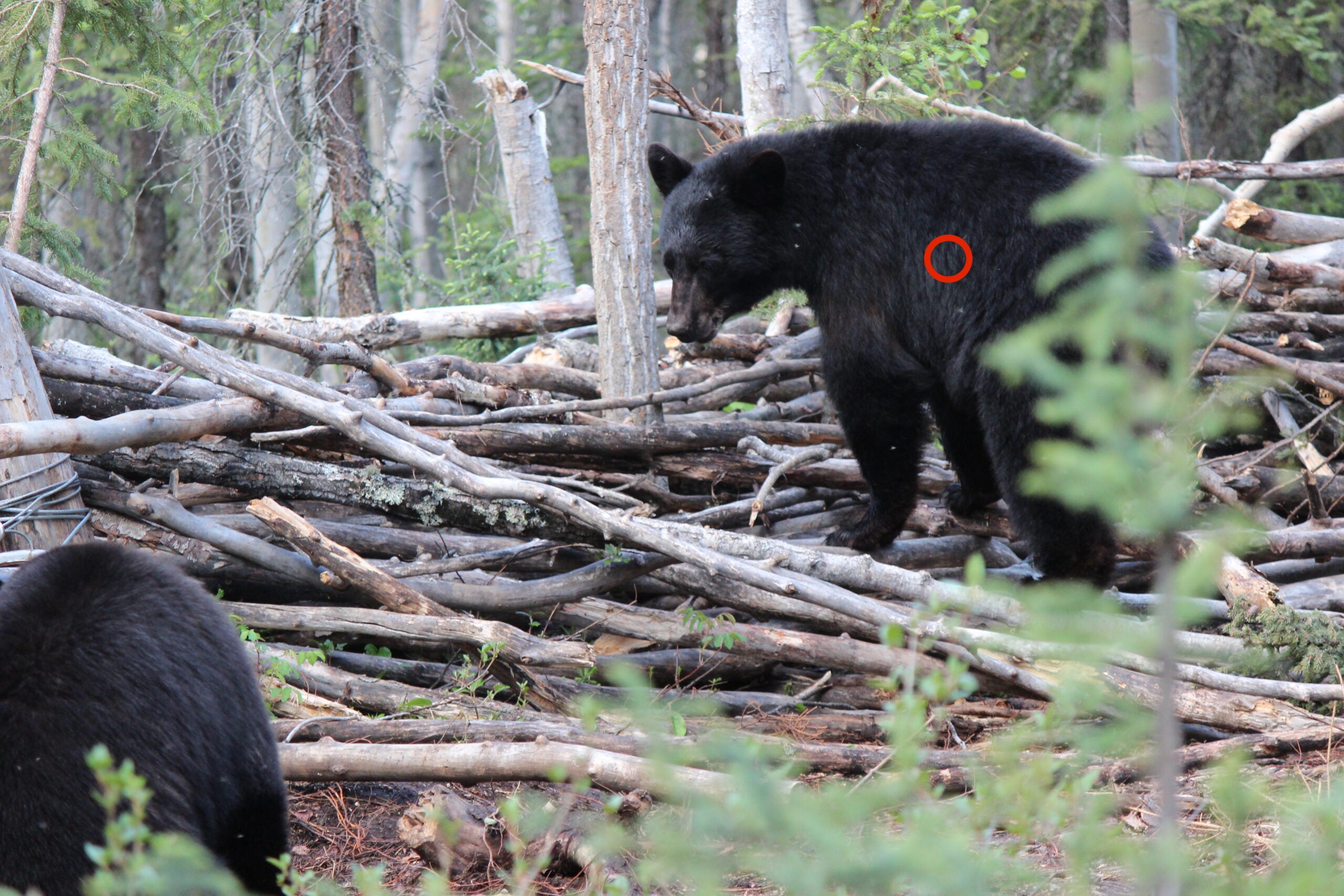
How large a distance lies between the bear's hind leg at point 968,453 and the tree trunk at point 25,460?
12.8 ft

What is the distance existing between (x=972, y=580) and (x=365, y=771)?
8.39 feet

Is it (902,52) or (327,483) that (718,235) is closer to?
(327,483)

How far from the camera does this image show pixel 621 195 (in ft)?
18.6

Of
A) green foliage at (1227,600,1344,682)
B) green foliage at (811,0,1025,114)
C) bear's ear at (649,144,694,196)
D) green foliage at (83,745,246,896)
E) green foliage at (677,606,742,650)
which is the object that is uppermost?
green foliage at (811,0,1025,114)

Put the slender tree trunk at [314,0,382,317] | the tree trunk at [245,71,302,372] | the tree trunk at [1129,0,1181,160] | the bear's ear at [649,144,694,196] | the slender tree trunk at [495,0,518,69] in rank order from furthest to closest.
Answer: the slender tree trunk at [495,0,518,69]
the tree trunk at [1129,0,1181,160]
the tree trunk at [245,71,302,372]
the slender tree trunk at [314,0,382,317]
the bear's ear at [649,144,694,196]

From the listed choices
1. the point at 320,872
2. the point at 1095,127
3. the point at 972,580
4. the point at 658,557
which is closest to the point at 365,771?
the point at 320,872

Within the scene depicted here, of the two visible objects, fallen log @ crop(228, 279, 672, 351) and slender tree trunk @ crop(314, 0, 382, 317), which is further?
slender tree trunk @ crop(314, 0, 382, 317)

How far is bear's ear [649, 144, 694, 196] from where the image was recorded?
5.63m

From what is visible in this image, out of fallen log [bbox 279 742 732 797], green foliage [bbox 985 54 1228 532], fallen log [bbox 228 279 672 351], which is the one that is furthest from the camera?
fallen log [bbox 228 279 672 351]

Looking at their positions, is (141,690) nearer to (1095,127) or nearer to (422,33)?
(1095,127)

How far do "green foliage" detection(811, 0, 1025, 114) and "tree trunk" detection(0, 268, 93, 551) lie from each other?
190 inches

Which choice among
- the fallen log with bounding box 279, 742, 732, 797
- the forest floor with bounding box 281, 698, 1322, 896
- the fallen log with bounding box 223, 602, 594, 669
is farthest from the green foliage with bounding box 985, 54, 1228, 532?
the fallen log with bounding box 223, 602, 594, 669

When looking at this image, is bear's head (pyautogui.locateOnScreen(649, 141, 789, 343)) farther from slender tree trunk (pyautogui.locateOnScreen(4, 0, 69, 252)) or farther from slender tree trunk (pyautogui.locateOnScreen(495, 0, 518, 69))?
slender tree trunk (pyautogui.locateOnScreen(495, 0, 518, 69))

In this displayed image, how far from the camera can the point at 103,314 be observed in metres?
4.53
